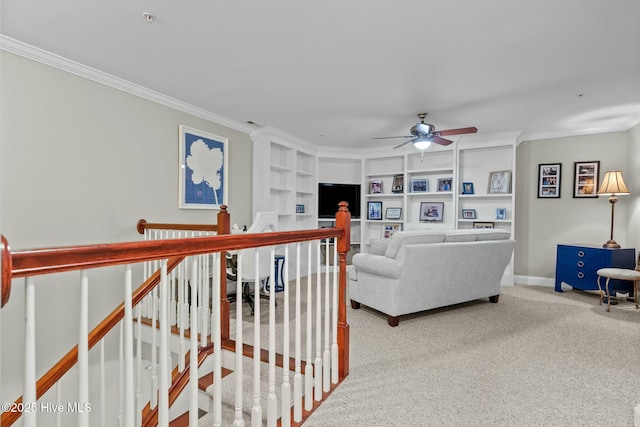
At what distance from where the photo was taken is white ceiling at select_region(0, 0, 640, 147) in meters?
2.00

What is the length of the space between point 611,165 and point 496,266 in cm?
257

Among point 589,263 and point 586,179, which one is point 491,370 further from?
point 586,179

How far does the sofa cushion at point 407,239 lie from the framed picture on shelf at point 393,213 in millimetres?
2798

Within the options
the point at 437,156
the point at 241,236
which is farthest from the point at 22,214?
the point at 437,156

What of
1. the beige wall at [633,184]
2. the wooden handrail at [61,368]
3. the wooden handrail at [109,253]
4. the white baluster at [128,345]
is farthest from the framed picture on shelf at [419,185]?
the white baluster at [128,345]

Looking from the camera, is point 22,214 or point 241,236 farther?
point 22,214

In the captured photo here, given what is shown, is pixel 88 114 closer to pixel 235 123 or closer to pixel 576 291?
pixel 235 123

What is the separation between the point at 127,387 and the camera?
0.94 m

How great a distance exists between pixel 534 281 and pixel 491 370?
3.48 metres

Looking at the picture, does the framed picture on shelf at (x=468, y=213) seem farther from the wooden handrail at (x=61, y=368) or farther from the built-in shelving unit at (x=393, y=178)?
the wooden handrail at (x=61, y=368)

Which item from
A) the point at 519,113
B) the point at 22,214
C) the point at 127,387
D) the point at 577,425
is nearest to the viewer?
the point at 127,387

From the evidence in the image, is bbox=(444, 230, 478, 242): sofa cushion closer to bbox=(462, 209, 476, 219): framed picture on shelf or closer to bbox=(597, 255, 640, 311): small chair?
bbox=(597, 255, 640, 311): small chair

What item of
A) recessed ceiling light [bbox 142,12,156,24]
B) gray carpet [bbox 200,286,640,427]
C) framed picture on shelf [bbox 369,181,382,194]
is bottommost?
gray carpet [bbox 200,286,640,427]

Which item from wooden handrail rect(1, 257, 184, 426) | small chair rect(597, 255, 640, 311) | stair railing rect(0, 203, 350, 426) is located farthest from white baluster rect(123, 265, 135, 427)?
small chair rect(597, 255, 640, 311)
